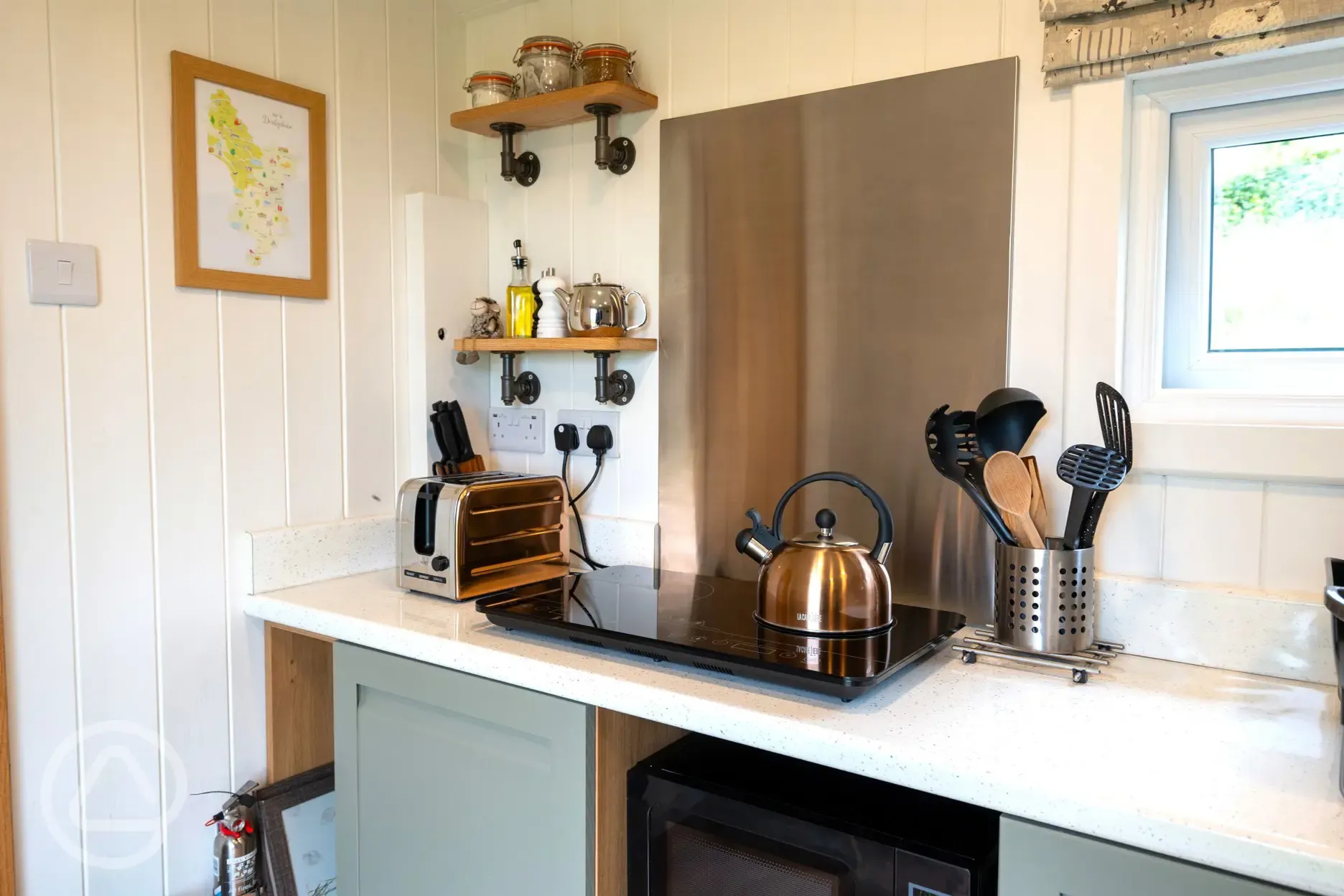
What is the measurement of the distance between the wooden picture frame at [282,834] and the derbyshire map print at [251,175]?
0.99 m

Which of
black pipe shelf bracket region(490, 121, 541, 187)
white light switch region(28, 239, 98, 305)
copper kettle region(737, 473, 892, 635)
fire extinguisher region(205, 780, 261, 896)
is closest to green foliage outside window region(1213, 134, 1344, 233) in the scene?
copper kettle region(737, 473, 892, 635)

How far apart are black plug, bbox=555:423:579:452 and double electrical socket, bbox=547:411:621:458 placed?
12mm

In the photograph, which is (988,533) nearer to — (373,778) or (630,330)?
(630,330)

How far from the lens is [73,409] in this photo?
4.75 ft

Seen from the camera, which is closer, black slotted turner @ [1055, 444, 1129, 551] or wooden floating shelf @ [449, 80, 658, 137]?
black slotted turner @ [1055, 444, 1129, 551]

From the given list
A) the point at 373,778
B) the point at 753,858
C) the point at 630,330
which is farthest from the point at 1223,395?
the point at 373,778

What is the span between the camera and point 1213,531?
131 centimetres

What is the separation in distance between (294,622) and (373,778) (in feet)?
1.02

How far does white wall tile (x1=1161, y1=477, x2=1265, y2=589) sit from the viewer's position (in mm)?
1278

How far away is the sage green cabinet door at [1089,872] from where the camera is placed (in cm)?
83

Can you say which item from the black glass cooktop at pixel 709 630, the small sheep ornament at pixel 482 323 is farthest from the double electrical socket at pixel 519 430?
the black glass cooktop at pixel 709 630

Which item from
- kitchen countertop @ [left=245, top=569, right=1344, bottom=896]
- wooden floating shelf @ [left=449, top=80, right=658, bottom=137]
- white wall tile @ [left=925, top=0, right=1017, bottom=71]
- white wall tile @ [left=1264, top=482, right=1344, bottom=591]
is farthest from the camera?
wooden floating shelf @ [left=449, top=80, right=658, bottom=137]

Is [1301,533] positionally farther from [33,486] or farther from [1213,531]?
[33,486]

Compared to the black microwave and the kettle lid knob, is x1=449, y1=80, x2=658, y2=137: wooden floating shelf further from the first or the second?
the black microwave
